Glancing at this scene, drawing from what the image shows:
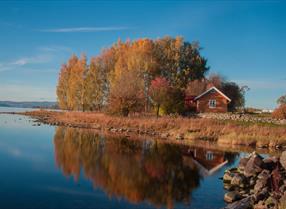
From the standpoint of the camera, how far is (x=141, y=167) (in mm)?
17578

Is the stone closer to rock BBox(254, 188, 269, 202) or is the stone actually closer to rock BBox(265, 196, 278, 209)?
rock BBox(254, 188, 269, 202)

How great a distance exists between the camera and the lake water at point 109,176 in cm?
1157

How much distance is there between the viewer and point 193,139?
31.8m

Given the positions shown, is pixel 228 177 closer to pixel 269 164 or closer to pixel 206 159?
pixel 269 164

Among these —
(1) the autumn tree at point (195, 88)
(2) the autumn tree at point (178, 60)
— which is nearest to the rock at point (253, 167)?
(2) the autumn tree at point (178, 60)

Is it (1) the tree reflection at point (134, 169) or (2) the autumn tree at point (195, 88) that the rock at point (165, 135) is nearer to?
(1) the tree reflection at point (134, 169)

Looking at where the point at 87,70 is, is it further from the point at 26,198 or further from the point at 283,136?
the point at 26,198

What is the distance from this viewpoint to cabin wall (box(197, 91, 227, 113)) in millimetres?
48812

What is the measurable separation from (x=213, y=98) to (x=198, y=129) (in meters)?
16.2

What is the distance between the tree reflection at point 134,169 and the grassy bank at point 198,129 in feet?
22.1

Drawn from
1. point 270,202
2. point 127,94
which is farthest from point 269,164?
point 127,94

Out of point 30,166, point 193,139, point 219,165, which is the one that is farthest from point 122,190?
point 193,139

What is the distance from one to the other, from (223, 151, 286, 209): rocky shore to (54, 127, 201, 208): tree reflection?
5.25 ft

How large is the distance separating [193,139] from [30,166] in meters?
18.0
